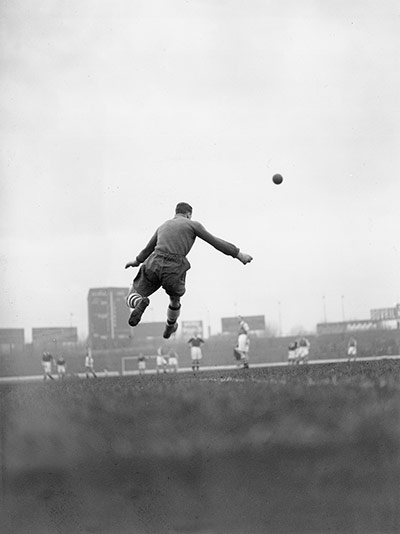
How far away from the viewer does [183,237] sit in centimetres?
943

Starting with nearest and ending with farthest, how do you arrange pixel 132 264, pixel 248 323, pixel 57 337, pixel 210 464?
pixel 210 464 < pixel 132 264 < pixel 57 337 < pixel 248 323

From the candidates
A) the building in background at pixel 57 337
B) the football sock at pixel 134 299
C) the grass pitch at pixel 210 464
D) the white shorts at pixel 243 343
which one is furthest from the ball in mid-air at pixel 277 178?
the building in background at pixel 57 337

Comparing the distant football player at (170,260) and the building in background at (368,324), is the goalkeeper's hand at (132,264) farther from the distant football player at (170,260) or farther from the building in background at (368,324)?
the building in background at (368,324)

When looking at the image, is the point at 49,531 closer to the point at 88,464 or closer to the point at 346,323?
Answer: the point at 88,464

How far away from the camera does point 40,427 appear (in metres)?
6.43

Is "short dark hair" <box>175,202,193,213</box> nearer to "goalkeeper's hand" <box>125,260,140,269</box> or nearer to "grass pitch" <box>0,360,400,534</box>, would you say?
"goalkeeper's hand" <box>125,260,140,269</box>

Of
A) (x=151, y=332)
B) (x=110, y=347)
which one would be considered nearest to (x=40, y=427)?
(x=110, y=347)

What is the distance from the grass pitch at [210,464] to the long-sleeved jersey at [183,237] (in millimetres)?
2730

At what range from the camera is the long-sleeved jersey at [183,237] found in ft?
30.7

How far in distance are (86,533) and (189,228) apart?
15.7 ft

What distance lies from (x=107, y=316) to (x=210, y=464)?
4277 cm

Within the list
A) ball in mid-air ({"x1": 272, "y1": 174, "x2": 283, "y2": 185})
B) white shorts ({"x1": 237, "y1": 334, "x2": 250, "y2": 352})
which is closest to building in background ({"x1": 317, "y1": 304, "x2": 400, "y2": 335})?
white shorts ({"x1": 237, "y1": 334, "x2": 250, "y2": 352})

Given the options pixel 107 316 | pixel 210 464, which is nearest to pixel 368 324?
pixel 107 316

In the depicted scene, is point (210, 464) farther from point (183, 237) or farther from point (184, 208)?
point (184, 208)
